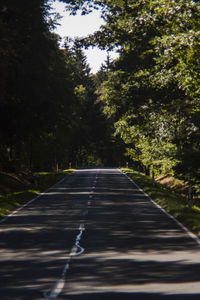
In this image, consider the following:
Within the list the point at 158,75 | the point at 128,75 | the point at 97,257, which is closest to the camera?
the point at 97,257

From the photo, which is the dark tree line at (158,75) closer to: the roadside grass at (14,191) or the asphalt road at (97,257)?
the asphalt road at (97,257)

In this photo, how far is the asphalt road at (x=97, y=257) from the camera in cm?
771

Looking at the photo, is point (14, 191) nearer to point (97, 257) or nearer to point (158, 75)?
point (158, 75)

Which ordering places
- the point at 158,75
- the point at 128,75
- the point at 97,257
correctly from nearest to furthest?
the point at 97,257 → the point at 158,75 → the point at 128,75

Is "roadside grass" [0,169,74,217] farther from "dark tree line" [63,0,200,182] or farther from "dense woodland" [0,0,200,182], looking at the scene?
"dark tree line" [63,0,200,182]

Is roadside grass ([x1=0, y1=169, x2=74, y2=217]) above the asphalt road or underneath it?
above

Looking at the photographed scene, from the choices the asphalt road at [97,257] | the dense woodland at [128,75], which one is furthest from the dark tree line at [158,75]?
the asphalt road at [97,257]

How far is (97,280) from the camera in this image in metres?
8.35

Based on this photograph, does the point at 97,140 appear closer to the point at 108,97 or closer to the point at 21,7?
the point at 108,97

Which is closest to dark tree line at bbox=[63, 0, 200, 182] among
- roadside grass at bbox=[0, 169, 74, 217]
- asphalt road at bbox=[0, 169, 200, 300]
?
asphalt road at bbox=[0, 169, 200, 300]

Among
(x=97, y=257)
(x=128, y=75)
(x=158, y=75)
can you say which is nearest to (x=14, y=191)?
(x=128, y=75)

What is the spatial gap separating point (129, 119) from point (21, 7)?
10.9m

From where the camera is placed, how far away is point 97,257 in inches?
411

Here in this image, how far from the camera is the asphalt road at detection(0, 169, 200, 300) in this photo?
7714 mm
